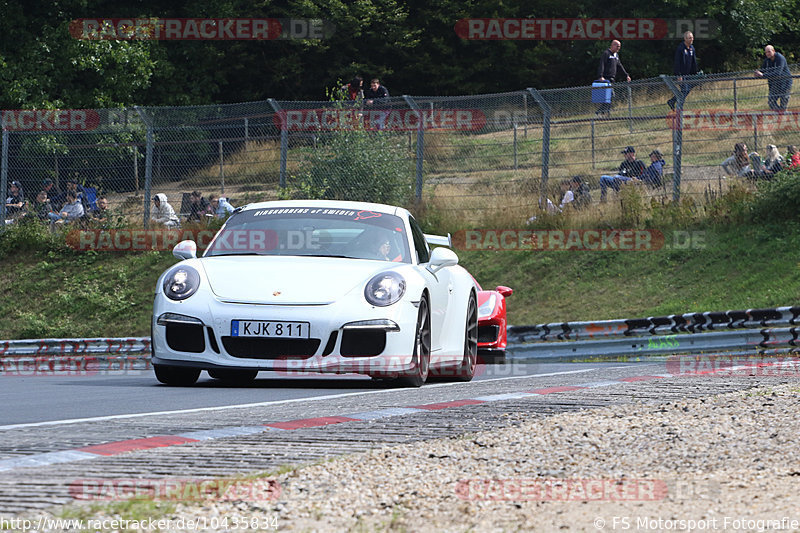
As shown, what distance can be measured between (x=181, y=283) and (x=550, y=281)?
1181 cm

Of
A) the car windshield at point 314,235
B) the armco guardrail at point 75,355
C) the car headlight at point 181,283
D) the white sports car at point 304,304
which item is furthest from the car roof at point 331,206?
the armco guardrail at point 75,355

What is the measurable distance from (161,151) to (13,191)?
3436mm

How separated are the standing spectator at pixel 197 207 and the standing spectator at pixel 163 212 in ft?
1.52

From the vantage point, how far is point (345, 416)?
6.87 metres

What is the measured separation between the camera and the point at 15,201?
2433cm

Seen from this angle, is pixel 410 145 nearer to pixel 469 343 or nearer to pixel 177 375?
pixel 469 343

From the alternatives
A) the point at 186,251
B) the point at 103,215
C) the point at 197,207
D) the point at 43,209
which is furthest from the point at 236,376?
the point at 43,209

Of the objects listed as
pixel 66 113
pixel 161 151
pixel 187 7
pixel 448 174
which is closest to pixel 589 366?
pixel 448 174

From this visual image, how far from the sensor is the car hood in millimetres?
8562

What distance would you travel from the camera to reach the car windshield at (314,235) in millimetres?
9555

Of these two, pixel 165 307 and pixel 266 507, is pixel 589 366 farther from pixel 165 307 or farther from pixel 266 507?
pixel 266 507

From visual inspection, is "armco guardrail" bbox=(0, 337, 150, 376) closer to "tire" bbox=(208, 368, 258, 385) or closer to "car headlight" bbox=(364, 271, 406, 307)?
"tire" bbox=(208, 368, 258, 385)

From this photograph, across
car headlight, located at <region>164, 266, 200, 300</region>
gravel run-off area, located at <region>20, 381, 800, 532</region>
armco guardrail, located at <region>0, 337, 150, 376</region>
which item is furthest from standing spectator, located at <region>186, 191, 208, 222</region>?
gravel run-off area, located at <region>20, 381, 800, 532</region>

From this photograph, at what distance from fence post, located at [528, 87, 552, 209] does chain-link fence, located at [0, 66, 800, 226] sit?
0.08ft
